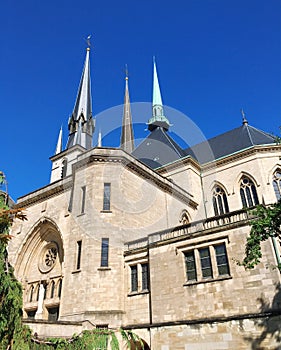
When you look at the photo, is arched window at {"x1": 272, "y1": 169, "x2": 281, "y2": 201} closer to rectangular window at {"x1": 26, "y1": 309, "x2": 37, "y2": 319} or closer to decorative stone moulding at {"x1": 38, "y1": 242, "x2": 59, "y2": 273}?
decorative stone moulding at {"x1": 38, "y1": 242, "x2": 59, "y2": 273}

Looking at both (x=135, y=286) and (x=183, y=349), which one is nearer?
(x=183, y=349)

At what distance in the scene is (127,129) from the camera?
50625 mm

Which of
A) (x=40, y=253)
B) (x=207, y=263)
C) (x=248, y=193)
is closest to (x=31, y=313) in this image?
(x=40, y=253)

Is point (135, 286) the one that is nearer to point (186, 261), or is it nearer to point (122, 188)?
point (186, 261)

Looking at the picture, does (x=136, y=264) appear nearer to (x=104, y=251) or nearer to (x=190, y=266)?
(x=104, y=251)

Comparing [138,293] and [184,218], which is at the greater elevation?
[184,218]

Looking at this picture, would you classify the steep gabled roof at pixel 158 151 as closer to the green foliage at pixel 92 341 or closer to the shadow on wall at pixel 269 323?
the green foliage at pixel 92 341

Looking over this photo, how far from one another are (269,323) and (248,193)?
50.2 ft

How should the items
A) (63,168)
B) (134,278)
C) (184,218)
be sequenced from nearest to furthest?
1. (134,278)
2. (184,218)
3. (63,168)

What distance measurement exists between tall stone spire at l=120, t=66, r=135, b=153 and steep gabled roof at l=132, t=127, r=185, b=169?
11.0 meters

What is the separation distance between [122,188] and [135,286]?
533 cm

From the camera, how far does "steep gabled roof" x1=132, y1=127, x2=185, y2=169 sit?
29.3 m

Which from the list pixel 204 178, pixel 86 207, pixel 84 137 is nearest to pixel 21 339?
pixel 86 207

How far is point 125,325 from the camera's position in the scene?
14.5 meters
